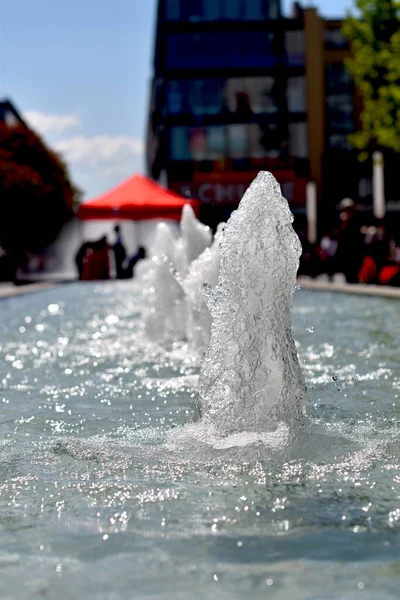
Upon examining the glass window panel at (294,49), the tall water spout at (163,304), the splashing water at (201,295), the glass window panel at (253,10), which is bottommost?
the tall water spout at (163,304)

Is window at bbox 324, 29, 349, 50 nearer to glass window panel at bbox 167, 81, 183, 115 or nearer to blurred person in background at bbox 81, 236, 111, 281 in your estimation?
glass window panel at bbox 167, 81, 183, 115

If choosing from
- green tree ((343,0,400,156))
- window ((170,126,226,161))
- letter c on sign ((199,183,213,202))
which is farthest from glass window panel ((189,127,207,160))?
green tree ((343,0,400,156))

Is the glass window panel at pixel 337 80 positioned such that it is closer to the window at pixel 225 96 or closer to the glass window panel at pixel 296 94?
the glass window panel at pixel 296 94

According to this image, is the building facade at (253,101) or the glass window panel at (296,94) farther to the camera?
the glass window panel at (296,94)

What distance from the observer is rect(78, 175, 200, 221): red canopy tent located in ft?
94.0

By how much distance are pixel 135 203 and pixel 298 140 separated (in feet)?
133

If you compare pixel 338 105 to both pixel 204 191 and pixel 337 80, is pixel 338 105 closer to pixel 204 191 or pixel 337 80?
pixel 337 80

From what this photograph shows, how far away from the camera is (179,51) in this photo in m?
65.4

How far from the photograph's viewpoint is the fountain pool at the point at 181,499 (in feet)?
12.6

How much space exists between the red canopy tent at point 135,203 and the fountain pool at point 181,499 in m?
19.3

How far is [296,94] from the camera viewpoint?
68125mm

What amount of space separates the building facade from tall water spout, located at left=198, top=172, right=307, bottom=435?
55.3 m

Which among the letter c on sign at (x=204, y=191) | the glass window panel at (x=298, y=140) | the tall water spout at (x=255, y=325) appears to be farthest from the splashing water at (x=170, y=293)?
the glass window panel at (x=298, y=140)

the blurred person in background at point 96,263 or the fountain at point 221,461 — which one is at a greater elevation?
the fountain at point 221,461
